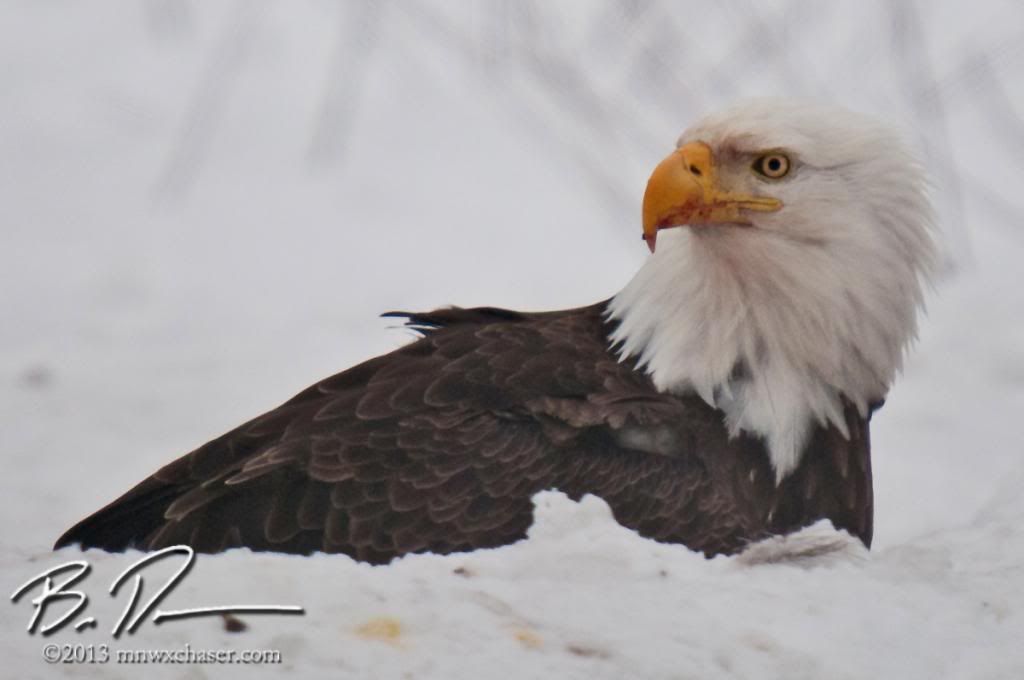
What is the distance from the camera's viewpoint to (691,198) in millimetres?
4156

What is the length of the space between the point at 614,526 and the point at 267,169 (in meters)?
4.91

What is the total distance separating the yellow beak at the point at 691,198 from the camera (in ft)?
13.5

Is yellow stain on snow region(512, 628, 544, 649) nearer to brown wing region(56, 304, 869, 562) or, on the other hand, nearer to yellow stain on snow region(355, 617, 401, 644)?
yellow stain on snow region(355, 617, 401, 644)

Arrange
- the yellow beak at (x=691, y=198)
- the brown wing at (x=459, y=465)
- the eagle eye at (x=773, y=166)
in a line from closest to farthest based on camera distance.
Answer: the brown wing at (x=459, y=465)
the yellow beak at (x=691, y=198)
the eagle eye at (x=773, y=166)

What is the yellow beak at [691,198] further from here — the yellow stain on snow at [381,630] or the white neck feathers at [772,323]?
the yellow stain on snow at [381,630]

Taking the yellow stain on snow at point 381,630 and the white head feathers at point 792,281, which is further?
the white head feathers at point 792,281

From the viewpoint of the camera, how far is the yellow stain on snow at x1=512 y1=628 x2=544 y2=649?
3.15 m

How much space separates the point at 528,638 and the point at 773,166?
1.59 metres

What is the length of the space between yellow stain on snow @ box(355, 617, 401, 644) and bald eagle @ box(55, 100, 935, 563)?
692 millimetres

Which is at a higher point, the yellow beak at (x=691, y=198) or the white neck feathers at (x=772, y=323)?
the yellow beak at (x=691, y=198)

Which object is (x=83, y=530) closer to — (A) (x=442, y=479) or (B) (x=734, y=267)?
(A) (x=442, y=479)
